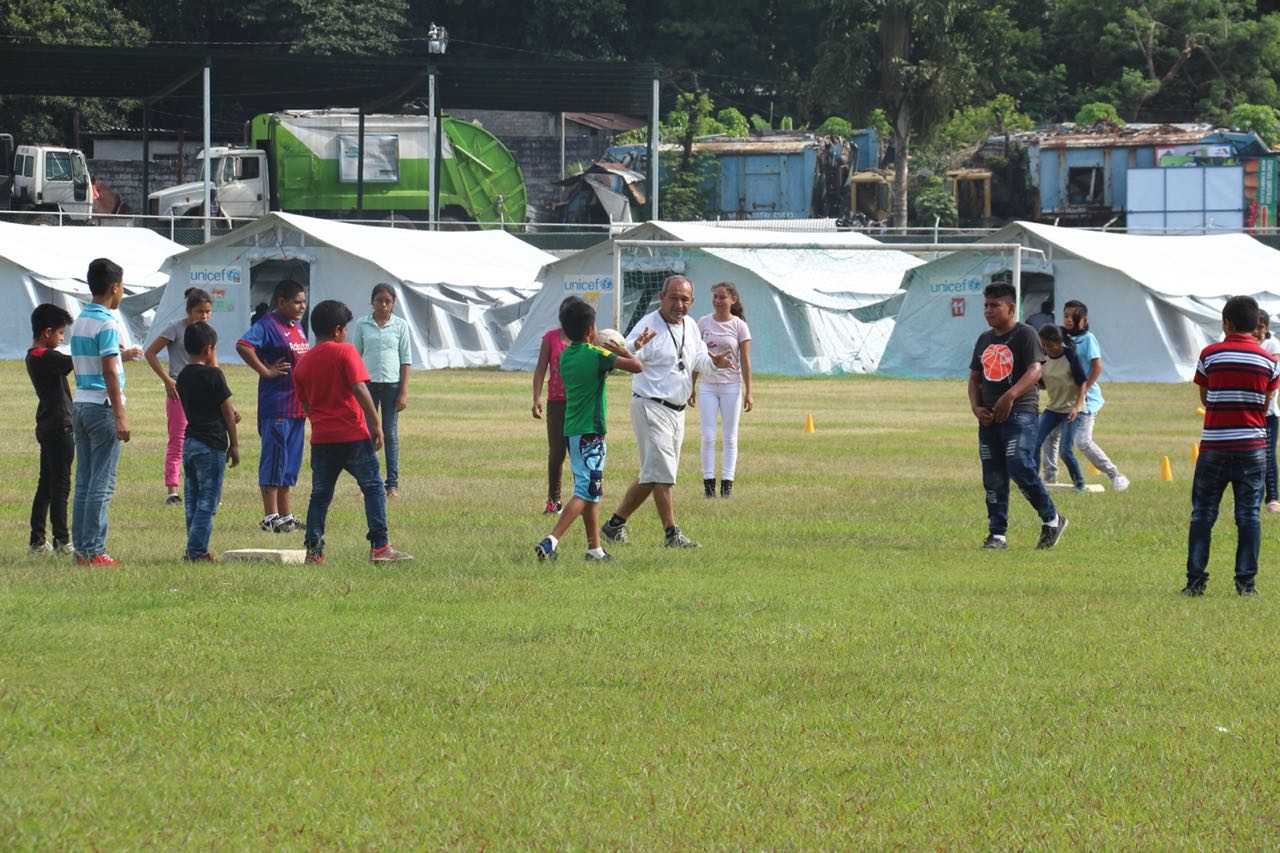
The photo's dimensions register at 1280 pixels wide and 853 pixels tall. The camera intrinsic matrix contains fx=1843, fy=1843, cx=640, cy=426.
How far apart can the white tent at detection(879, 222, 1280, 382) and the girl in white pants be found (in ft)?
71.3

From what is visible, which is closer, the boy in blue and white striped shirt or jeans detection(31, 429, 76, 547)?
the boy in blue and white striped shirt

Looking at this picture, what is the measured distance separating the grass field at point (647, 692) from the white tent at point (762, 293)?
927 inches

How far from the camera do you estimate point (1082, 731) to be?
265 inches

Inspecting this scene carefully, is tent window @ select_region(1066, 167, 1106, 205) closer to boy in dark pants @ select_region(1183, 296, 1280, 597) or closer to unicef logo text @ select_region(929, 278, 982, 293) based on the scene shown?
unicef logo text @ select_region(929, 278, 982, 293)

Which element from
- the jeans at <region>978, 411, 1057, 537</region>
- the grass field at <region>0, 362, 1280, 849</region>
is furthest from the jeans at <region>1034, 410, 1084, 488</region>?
the jeans at <region>978, 411, 1057, 537</region>

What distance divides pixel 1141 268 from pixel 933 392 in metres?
7.20

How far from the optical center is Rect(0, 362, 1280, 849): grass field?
18.4 ft

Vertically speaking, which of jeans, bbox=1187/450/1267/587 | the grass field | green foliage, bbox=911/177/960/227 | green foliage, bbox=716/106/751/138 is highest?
green foliage, bbox=716/106/751/138

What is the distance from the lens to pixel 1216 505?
10.2 m

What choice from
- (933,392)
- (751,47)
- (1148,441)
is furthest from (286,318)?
(751,47)

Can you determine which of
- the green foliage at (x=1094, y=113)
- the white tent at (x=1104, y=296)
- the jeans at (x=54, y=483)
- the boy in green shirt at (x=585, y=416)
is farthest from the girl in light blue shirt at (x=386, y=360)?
the green foliage at (x=1094, y=113)

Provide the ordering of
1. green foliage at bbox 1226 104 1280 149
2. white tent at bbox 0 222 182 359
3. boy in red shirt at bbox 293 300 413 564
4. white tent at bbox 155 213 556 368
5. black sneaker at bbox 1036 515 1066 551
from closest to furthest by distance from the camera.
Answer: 1. boy in red shirt at bbox 293 300 413 564
2. black sneaker at bbox 1036 515 1066 551
3. white tent at bbox 155 213 556 368
4. white tent at bbox 0 222 182 359
5. green foliage at bbox 1226 104 1280 149

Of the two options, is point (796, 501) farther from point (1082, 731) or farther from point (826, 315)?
point (826, 315)

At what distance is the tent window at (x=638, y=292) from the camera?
38469 millimetres
